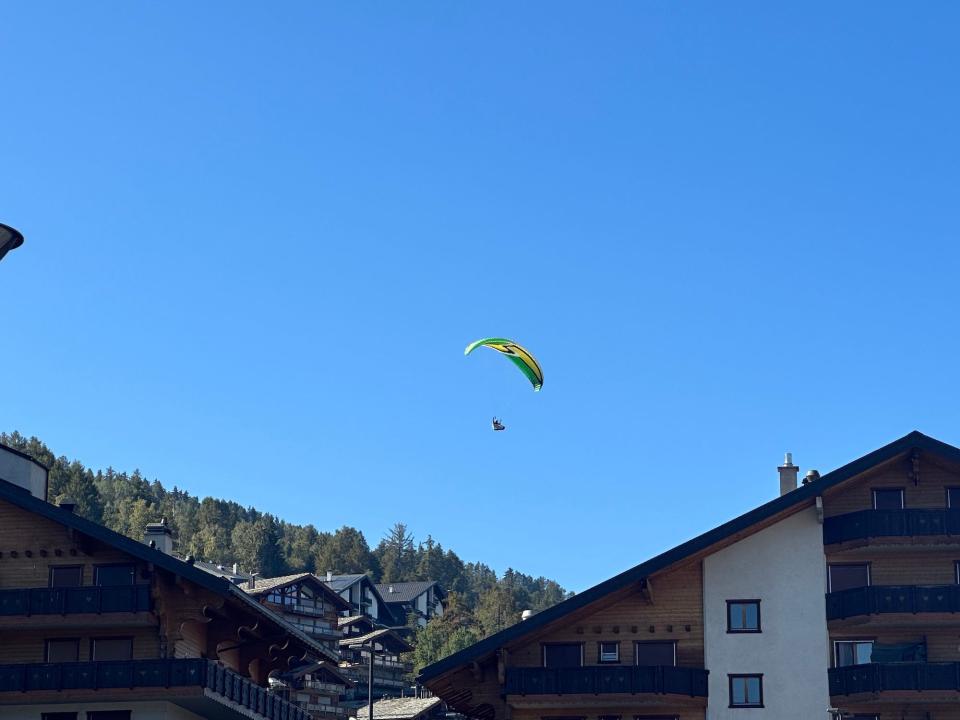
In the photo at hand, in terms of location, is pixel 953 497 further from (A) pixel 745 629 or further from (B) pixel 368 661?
(B) pixel 368 661

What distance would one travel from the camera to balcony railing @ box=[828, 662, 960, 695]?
52562mm

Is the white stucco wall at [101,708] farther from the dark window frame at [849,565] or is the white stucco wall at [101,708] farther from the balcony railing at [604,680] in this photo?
the dark window frame at [849,565]

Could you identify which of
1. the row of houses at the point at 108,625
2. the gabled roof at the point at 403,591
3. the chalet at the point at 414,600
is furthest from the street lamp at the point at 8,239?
the gabled roof at the point at 403,591

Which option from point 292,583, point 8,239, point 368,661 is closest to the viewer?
point 8,239

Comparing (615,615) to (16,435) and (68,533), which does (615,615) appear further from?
(16,435)

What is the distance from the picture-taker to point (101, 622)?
54000 mm

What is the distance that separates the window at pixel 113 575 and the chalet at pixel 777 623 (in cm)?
1028

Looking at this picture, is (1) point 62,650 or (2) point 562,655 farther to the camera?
(2) point 562,655

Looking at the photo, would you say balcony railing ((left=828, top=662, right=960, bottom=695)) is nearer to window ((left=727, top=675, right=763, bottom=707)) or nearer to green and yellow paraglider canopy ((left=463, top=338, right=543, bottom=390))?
window ((left=727, top=675, right=763, bottom=707))

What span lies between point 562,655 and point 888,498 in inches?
476

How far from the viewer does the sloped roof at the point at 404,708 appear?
91.6 meters

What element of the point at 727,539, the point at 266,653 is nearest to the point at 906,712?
the point at 727,539

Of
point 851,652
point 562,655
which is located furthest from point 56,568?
point 851,652

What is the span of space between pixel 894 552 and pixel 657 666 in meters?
8.70
